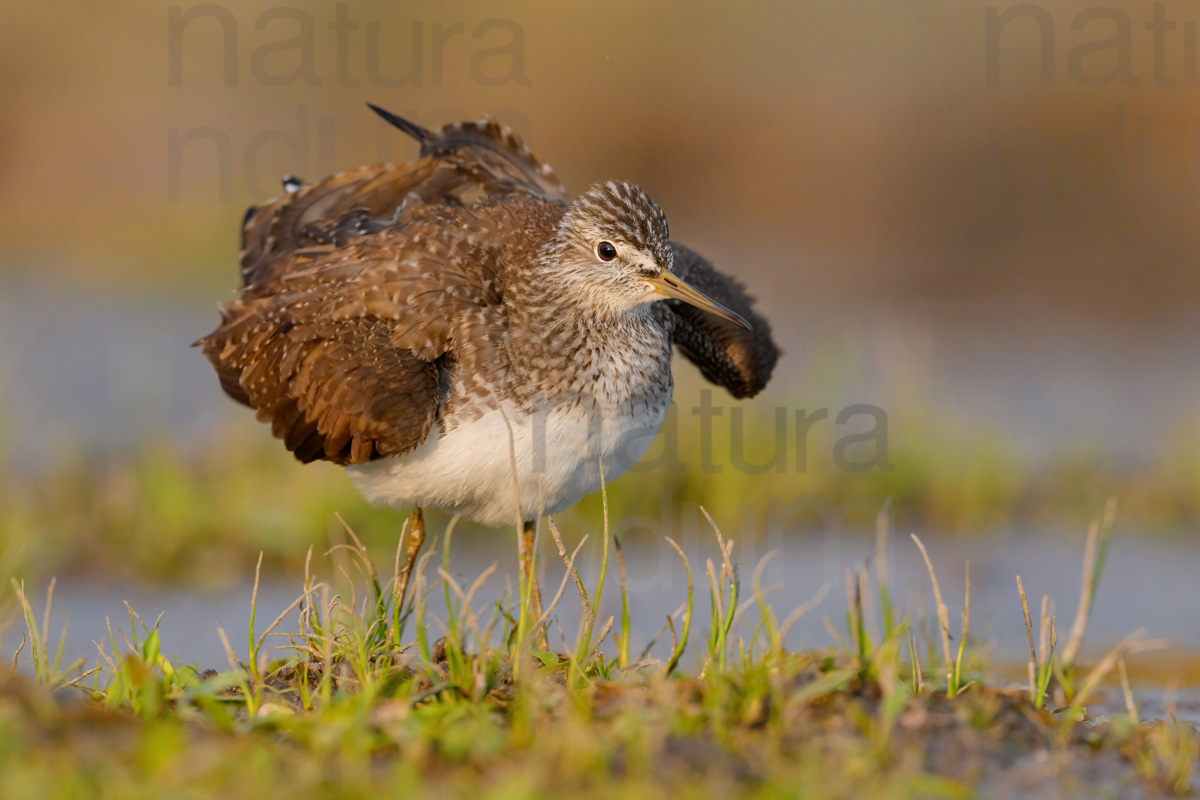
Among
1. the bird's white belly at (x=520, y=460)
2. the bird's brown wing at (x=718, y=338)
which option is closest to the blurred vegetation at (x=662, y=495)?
the bird's brown wing at (x=718, y=338)

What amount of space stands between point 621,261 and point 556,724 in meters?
2.45

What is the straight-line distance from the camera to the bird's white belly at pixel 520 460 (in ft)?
18.5

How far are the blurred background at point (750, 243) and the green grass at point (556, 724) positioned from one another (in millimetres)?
3277

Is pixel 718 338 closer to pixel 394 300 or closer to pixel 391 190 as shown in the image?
pixel 394 300

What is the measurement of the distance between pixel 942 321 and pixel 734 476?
482cm

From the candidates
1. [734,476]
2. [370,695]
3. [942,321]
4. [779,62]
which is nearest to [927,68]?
[779,62]

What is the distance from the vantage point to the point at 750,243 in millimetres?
14727

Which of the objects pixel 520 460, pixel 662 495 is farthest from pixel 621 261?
pixel 662 495

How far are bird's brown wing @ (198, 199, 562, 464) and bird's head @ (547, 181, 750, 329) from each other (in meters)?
0.37

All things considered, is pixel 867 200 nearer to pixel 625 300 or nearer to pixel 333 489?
pixel 333 489

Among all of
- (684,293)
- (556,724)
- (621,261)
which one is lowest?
(556,724)

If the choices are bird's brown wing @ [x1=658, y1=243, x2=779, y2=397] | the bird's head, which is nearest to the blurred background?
bird's brown wing @ [x1=658, y1=243, x2=779, y2=397]

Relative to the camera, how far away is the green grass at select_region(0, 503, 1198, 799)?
378 cm

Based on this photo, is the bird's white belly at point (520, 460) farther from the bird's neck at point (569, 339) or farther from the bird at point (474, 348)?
the bird's neck at point (569, 339)
